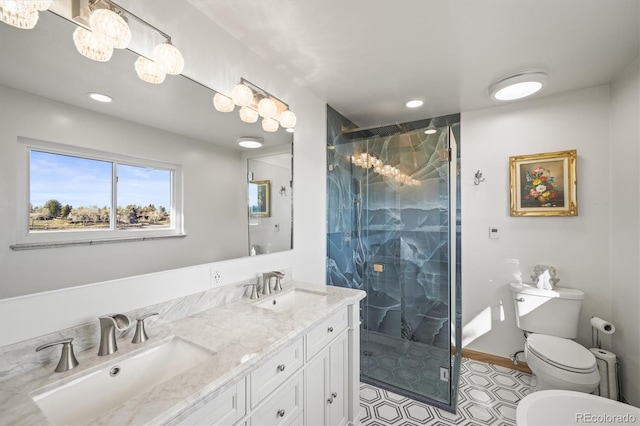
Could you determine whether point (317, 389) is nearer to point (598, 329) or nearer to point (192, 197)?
point (192, 197)

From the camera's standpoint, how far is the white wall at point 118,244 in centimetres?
88

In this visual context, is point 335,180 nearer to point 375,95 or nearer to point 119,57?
point 375,95

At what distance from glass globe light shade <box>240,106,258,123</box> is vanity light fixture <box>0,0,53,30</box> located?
92 cm

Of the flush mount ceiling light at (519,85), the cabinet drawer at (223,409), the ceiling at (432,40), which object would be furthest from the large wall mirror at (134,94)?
the flush mount ceiling light at (519,85)

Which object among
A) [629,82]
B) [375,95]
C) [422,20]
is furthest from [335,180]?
[629,82]

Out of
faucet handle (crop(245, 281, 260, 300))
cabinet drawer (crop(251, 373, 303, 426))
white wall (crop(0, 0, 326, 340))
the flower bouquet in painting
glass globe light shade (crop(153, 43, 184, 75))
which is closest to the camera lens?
white wall (crop(0, 0, 326, 340))

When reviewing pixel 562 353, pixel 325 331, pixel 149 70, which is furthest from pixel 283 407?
pixel 562 353

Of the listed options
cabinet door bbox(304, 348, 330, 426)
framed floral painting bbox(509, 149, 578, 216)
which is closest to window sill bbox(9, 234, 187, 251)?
cabinet door bbox(304, 348, 330, 426)

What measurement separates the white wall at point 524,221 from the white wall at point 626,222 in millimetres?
92

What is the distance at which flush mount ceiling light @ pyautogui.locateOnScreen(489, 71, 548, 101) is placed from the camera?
199 cm

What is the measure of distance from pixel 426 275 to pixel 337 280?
2.56 feet

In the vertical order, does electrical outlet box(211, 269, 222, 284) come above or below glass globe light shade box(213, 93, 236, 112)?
below

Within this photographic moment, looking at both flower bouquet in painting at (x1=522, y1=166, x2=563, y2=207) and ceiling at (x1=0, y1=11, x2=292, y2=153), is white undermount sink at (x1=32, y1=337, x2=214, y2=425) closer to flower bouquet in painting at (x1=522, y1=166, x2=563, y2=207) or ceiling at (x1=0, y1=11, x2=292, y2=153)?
ceiling at (x1=0, y1=11, x2=292, y2=153)

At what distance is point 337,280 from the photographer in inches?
103
